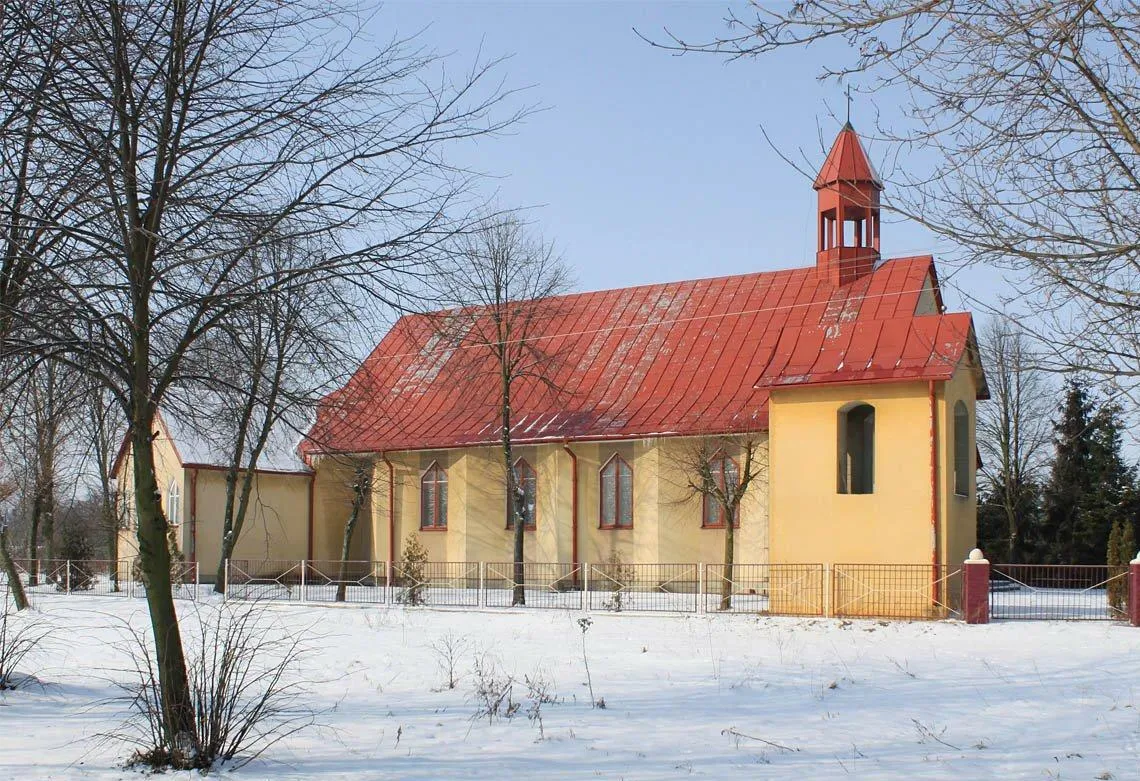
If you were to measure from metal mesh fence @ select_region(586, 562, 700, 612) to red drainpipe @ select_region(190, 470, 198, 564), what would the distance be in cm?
1215

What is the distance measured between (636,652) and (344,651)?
4433 millimetres

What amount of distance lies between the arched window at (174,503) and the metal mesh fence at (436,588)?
7038mm

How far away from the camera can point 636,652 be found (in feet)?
57.2

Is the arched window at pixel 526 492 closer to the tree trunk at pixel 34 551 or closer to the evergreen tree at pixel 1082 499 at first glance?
the tree trunk at pixel 34 551

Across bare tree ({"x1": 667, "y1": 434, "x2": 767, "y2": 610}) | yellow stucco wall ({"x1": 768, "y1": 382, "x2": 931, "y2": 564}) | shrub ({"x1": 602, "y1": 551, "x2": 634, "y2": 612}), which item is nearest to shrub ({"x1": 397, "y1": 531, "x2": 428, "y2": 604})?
shrub ({"x1": 602, "y1": 551, "x2": 634, "y2": 612})

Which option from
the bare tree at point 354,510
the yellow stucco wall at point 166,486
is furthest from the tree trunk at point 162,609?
the yellow stucco wall at point 166,486

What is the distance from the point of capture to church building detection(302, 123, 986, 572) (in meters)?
23.5

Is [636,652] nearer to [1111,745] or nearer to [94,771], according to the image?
[1111,745]

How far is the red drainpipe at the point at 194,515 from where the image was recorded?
112 ft

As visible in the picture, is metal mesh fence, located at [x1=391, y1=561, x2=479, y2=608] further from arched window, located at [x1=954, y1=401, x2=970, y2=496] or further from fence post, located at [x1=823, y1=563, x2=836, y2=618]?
arched window, located at [x1=954, y1=401, x2=970, y2=496]

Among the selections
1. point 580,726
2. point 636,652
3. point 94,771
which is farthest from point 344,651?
point 94,771

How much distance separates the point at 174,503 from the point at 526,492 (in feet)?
35.4

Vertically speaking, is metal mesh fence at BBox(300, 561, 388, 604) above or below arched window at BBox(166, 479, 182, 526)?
below

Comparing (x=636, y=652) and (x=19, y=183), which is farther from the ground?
(x=19, y=183)
